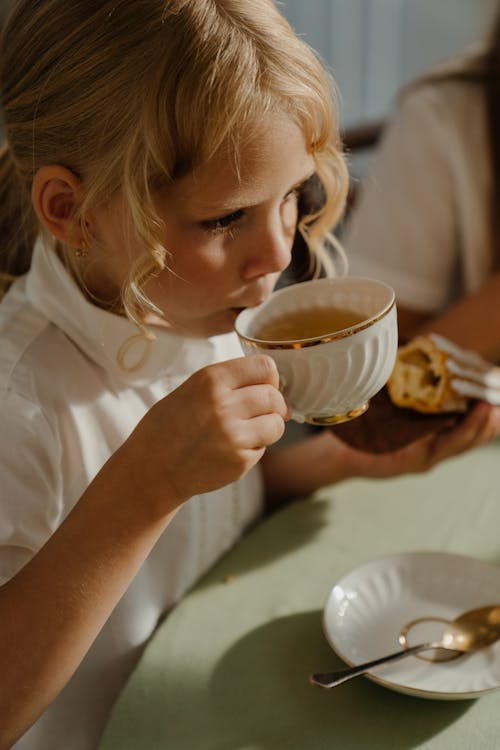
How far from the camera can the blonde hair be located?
0.78 metres

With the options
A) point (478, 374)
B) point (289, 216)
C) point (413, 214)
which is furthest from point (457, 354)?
point (413, 214)

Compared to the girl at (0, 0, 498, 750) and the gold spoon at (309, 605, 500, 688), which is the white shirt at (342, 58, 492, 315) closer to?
the girl at (0, 0, 498, 750)

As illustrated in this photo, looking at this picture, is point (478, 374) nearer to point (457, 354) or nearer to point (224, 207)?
point (457, 354)

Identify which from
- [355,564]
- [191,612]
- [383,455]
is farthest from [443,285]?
[191,612]

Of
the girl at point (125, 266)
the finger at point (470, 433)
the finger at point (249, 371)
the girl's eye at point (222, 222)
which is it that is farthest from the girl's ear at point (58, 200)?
the finger at point (470, 433)

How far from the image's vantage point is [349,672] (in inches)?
30.6

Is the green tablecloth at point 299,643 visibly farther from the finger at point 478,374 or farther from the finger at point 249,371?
the finger at point 249,371

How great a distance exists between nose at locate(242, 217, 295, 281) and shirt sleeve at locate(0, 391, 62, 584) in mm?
300

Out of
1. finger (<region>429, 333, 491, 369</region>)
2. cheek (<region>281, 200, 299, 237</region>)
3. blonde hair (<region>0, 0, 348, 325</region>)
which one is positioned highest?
blonde hair (<region>0, 0, 348, 325</region>)

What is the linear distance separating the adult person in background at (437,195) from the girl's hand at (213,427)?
41.3 inches

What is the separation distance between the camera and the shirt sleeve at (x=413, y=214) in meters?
1.86

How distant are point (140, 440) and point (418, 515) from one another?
46 cm

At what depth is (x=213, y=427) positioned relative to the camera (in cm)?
77

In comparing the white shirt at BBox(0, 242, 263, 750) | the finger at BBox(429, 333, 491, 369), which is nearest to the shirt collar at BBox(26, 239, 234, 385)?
the white shirt at BBox(0, 242, 263, 750)
